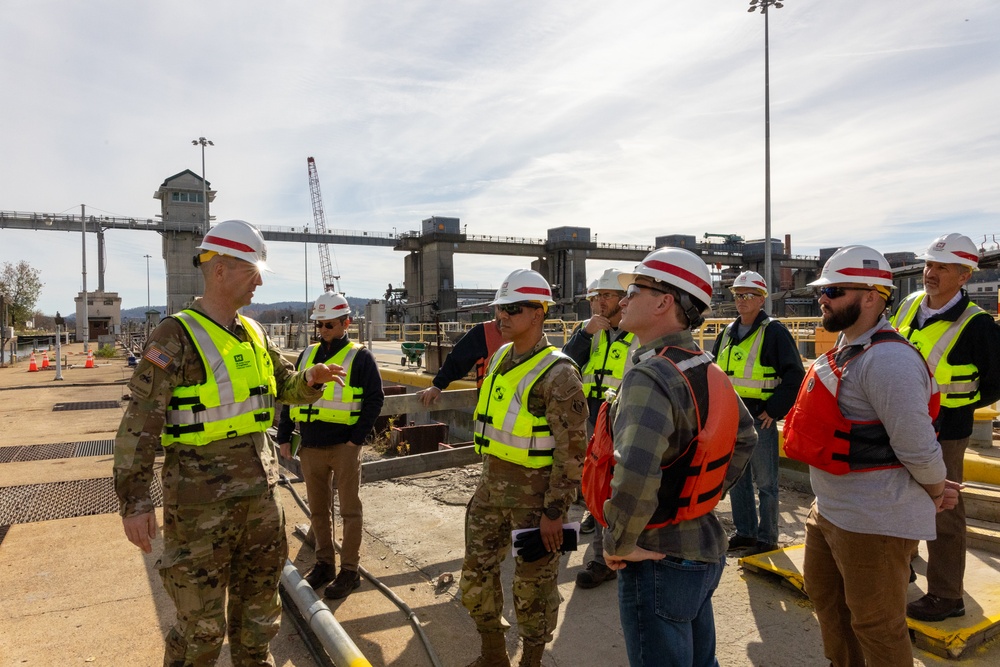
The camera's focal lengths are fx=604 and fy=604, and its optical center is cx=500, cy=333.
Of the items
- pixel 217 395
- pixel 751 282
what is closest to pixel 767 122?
pixel 751 282

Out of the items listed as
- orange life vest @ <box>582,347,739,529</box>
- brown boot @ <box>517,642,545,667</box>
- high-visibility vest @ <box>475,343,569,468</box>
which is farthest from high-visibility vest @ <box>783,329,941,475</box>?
brown boot @ <box>517,642,545,667</box>

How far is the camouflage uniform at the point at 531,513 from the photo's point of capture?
296 cm

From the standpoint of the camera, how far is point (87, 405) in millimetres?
13312

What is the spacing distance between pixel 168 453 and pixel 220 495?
1.00 feet

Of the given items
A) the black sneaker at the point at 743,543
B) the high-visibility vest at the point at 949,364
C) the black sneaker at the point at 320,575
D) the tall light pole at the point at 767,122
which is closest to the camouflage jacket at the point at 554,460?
the black sneaker at the point at 320,575

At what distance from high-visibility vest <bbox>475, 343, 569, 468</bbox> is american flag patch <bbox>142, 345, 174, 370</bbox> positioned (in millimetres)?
1526

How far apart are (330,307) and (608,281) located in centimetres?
213

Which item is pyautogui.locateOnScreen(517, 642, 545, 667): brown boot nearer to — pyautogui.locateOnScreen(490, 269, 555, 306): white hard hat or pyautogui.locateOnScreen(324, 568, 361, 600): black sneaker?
pyautogui.locateOnScreen(324, 568, 361, 600): black sneaker

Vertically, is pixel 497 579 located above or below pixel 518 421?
below

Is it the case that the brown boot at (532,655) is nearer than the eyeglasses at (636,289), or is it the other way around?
the eyeglasses at (636,289)

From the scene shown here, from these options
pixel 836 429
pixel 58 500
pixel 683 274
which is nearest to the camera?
pixel 683 274

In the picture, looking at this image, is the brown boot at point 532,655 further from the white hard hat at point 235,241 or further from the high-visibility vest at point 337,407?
the white hard hat at point 235,241

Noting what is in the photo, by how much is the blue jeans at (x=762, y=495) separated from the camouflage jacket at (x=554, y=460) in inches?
84.3

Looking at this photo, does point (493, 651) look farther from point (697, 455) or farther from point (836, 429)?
point (836, 429)
